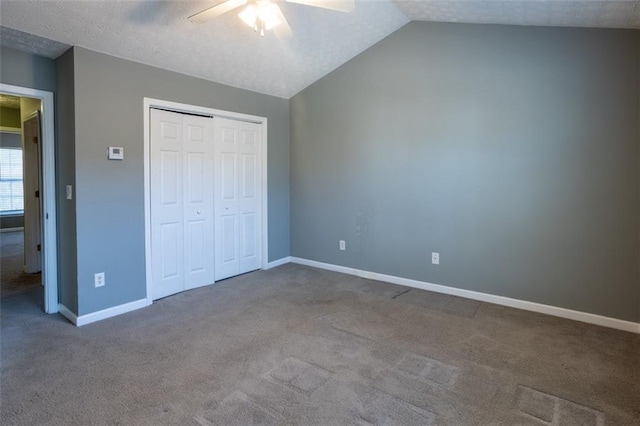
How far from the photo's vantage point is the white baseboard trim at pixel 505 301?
3.11 metres

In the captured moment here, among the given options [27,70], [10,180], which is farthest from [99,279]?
[10,180]

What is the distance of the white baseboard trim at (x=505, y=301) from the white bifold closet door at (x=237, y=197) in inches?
43.3

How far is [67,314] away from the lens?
10.8 feet

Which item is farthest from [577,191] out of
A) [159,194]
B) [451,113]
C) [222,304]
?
[159,194]

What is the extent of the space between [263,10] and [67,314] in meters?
3.13

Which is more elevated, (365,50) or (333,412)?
(365,50)

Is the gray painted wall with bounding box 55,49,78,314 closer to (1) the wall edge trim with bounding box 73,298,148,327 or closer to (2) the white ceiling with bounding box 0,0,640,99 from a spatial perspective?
(1) the wall edge trim with bounding box 73,298,148,327

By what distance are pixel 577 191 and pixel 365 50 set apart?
2.71 metres

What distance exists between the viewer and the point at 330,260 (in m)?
4.91

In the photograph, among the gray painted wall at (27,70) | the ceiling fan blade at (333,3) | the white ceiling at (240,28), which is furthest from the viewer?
the gray painted wall at (27,70)

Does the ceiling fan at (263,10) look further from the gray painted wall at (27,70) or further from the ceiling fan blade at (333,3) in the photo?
the gray painted wall at (27,70)

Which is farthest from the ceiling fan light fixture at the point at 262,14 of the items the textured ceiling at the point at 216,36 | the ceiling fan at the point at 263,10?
the textured ceiling at the point at 216,36

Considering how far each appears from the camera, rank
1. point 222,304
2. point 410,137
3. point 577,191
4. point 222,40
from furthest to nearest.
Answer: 1. point 410,137
2. point 222,304
3. point 222,40
4. point 577,191

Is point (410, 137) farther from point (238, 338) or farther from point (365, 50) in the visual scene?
point (238, 338)
